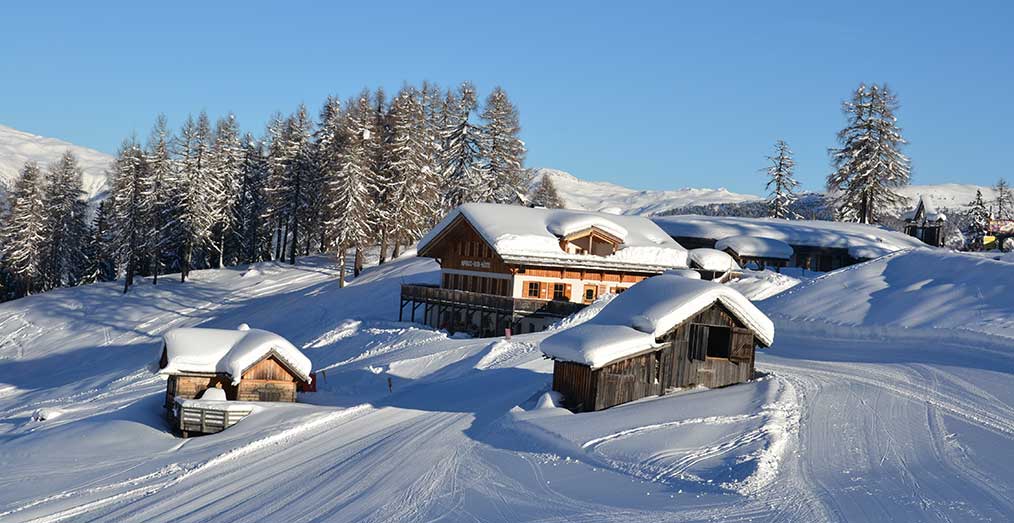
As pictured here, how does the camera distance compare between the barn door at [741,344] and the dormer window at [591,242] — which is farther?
the dormer window at [591,242]

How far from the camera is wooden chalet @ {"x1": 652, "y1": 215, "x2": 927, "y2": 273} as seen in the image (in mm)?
57500

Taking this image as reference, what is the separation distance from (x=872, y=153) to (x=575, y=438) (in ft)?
172

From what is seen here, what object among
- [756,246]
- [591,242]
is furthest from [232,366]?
[756,246]

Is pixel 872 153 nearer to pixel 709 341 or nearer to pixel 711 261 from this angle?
pixel 711 261

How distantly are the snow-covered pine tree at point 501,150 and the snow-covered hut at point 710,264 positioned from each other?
22290mm

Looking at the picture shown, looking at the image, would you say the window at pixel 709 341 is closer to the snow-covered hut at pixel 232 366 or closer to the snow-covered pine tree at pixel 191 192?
the snow-covered hut at pixel 232 366

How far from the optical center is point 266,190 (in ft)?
224

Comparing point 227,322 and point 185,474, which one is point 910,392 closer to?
point 185,474

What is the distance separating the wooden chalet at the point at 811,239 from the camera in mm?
57500

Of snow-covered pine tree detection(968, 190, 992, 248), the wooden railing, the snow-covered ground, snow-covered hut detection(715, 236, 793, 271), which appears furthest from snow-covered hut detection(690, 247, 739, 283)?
snow-covered pine tree detection(968, 190, 992, 248)

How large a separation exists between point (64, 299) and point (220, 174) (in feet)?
45.1

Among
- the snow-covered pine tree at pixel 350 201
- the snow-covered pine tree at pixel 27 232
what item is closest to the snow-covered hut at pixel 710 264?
the snow-covered pine tree at pixel 350 201

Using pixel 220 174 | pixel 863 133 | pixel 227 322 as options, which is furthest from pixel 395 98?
pixel 863 133

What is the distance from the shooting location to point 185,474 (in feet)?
69.0
